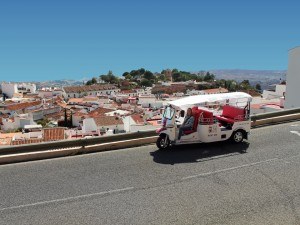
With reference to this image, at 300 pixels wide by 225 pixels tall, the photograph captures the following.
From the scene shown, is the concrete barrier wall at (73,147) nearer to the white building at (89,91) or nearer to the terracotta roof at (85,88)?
the white building at (89,91)

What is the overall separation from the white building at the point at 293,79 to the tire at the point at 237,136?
12.7 meters

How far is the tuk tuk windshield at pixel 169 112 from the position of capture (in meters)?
11.5

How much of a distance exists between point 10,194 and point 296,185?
22.2 feet

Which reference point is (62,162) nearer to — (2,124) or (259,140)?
(259,140)

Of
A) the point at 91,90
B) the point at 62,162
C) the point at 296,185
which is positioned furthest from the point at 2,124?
the point at 91,90

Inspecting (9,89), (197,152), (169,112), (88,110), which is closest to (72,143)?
(169,112)

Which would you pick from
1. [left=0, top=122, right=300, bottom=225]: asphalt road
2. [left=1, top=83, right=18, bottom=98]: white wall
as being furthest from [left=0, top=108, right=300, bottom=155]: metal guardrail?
[left=1, top=83, right=18, bottom=98]: white wall

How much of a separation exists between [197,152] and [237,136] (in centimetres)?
172

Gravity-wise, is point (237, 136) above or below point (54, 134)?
above

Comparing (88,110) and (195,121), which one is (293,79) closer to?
(195,121)

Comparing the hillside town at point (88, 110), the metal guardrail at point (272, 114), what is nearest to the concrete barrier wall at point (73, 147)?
the hillside town at point (88, 110)

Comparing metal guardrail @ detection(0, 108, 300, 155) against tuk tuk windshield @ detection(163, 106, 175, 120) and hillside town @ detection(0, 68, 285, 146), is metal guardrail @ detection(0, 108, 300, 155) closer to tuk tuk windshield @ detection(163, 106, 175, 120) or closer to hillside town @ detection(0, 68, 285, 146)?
tuk tuk windshield @ detection(163, 106, 175, 120)

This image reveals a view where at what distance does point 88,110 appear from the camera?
8712 centimetres

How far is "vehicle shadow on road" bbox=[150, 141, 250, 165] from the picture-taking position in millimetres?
10547
